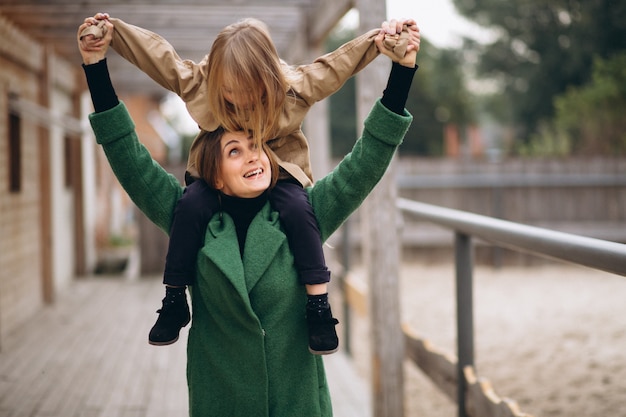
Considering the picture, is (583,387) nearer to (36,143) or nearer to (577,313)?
(577,313)

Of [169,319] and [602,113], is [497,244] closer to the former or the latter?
[169,319]

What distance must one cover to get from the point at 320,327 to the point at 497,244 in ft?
3.28

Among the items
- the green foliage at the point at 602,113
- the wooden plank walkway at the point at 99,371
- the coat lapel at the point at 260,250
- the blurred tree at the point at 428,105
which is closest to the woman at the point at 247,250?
the coat lapel at the point at 260,250

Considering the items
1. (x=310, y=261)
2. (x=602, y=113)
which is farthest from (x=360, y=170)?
(x=602, y=113)

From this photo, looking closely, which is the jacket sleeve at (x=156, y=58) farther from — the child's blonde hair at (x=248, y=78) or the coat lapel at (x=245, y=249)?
the coat lapel at (x=245, y=249)

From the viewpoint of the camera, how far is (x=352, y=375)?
447 centimetres

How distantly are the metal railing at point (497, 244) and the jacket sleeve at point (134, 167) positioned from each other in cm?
101

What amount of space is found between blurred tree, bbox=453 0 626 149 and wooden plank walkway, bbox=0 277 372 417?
1347cm

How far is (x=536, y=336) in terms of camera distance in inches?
237

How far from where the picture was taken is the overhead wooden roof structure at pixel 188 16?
484cm

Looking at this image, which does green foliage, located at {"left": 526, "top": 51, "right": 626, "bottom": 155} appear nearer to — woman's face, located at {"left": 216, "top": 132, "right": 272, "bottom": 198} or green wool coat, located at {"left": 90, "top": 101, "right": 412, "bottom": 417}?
green wool coat, located at {"left": 90, "top": 101, "right": 412, "bottom": 417}

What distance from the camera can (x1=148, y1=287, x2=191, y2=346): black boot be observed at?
166 centimetres

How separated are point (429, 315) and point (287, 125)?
5.61 metres

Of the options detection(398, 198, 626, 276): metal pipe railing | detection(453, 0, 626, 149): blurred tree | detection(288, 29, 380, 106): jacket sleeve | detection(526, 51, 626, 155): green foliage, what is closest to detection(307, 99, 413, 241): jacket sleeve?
detection(288, 29, 380, 106): jacket sleeve
